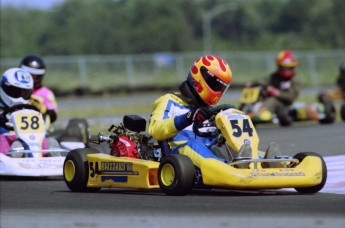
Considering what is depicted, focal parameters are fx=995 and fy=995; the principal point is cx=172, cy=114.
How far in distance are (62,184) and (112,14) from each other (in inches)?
1756

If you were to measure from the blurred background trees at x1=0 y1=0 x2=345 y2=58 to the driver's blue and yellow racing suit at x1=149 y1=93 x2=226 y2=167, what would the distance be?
34.8 m

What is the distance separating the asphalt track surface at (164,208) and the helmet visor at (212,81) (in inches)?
33.8

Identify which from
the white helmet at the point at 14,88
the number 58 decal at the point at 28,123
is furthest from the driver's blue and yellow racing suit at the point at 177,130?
the white helmet at the point at 14,88

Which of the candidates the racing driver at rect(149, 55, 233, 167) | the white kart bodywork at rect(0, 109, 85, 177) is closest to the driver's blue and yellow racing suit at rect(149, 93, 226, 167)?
the racing driver at rect(149, 55, 233, 167)

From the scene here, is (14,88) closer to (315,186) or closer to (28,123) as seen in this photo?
(28,123)

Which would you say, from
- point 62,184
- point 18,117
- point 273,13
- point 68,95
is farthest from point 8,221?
point 273,13

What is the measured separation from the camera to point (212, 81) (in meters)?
8.20

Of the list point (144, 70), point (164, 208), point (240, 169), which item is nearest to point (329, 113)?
point (240, 169)

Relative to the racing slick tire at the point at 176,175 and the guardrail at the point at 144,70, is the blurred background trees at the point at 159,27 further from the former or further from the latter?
the racing slick tire at the point at 176,175

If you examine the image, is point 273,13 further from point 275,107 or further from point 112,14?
point 275,107

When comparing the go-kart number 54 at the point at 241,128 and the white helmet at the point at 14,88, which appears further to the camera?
the white helmet at the point at 14,88

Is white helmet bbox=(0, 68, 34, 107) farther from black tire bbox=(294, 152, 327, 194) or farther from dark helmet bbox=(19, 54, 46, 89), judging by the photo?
black tire bbox=(294, 152, 327, 194)

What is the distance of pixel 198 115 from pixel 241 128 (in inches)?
14.2

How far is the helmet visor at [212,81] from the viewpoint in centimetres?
820
